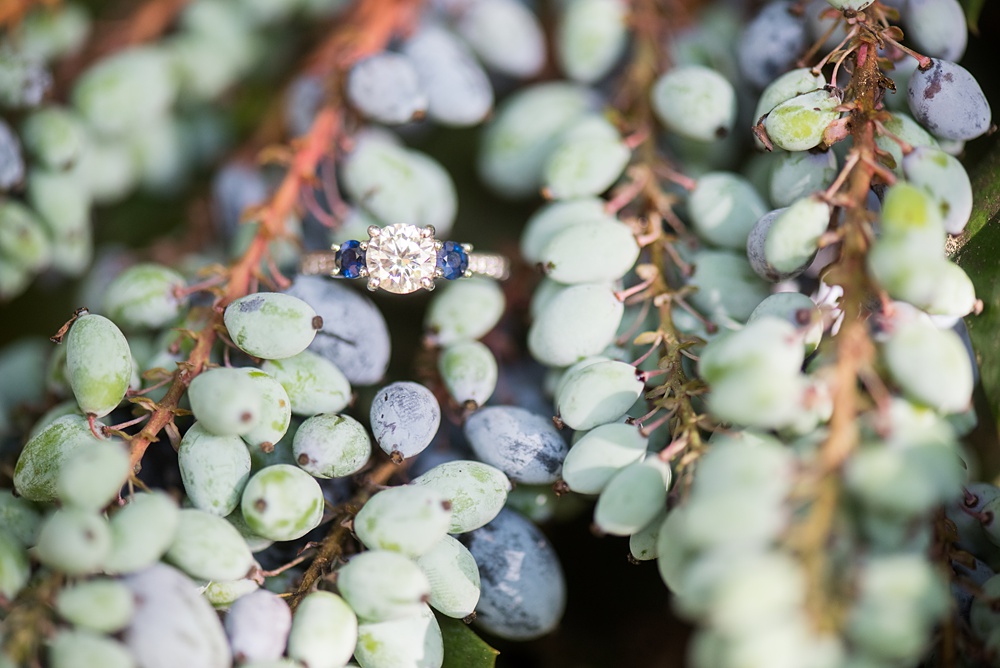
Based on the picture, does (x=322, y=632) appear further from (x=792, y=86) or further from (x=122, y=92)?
(x=122, y=92)

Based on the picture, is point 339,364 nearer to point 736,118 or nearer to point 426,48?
point 426,48

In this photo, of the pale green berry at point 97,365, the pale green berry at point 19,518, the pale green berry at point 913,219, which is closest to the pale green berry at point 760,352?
the pale green berry at point 913,219

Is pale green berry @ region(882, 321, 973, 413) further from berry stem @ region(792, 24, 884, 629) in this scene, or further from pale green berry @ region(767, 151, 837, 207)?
pale green berry @ region(767, 151, 837, 207)

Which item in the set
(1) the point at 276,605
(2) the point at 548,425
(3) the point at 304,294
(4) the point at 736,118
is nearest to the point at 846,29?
(4) the point at 736,118

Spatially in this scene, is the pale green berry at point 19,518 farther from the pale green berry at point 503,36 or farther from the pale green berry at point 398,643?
the pale green berry at point 503,36

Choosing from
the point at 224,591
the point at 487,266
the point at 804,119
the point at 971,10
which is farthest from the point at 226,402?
the point at 971,10
